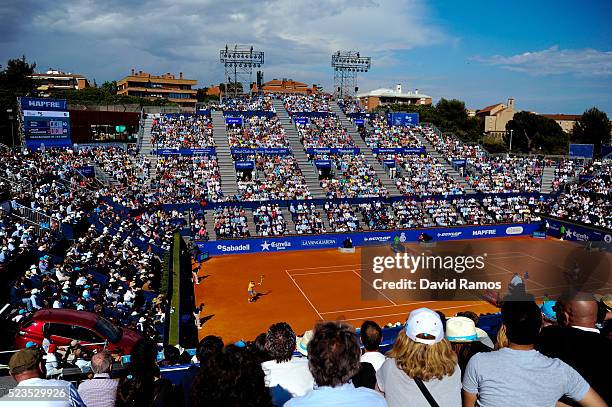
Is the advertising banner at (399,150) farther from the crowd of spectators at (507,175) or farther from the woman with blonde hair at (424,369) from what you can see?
the woman with blonde hair at (424,369)

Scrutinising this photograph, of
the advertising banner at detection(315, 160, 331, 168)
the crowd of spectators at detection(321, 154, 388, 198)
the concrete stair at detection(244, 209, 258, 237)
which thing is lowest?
the concrete stair at detection(244, 209, 258, 237)

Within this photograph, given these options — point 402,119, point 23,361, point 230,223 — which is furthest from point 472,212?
point 23,361

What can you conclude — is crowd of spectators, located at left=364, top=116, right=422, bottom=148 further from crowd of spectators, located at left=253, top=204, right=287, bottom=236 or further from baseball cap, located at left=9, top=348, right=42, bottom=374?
baseball cap, located at left=9, top=348, right=42, bottom=374

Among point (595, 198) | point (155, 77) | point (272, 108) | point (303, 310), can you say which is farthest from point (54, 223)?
point (155, 77)

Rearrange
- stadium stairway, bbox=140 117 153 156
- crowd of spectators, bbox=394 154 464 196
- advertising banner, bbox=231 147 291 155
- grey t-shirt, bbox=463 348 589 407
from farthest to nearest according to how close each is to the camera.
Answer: advertising banner, bbox=231 147 291 155
crowd of spectators, bbox=394 154 464 196
stadium stairway, bbox=140 117 153 156
grey t-shirt, bbox=463 348 589 407

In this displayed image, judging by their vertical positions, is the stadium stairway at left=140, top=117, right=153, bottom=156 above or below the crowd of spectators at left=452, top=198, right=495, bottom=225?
above

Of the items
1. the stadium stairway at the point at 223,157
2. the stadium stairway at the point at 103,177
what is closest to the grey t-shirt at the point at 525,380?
the stadium stairway at the point at 223,157

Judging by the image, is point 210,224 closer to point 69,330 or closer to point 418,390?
point 69,330

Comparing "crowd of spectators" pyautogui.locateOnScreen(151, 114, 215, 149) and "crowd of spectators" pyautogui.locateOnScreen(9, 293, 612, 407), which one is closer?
"crowd of spectators" pyautogui.locateOnScreen(9, 293, 612, 407)

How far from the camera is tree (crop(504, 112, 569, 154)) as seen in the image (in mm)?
82125

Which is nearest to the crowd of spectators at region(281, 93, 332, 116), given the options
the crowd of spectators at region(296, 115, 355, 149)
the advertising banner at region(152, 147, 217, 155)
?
the crowd of spectators at region(296, 115, 355, 149)

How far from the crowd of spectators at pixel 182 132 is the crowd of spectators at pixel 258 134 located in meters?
2.42

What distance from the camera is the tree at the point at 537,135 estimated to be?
82125mm

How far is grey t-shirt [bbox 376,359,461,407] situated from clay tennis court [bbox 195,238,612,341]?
1541 cm
